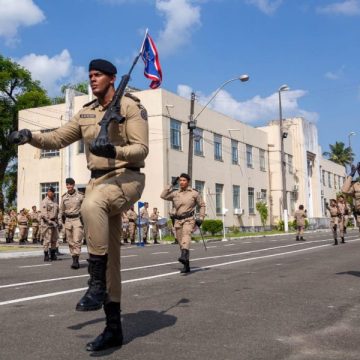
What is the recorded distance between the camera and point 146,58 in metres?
22.1

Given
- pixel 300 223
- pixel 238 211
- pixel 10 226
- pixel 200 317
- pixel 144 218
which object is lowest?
pixel 200 317

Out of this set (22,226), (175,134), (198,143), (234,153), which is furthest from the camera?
(234,153)

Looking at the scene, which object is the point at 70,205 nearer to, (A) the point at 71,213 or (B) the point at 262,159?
(A) the point at 71,213

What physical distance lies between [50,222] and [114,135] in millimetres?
10633

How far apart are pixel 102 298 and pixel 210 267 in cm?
757

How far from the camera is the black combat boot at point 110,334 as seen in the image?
4023 millimetres

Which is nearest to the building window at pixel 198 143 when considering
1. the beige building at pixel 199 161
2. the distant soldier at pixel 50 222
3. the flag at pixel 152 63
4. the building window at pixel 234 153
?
the beige building at pixel 199 161

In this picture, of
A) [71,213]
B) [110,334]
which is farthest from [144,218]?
[110,334]

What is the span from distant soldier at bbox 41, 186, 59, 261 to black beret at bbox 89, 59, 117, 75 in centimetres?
1063

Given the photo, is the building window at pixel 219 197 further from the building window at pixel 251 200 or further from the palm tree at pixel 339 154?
the palm tree at pixel 339 154

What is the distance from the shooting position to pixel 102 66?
4219 mm

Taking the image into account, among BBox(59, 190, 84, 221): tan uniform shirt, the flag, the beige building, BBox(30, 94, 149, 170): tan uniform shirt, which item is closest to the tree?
the beige building

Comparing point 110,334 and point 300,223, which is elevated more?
point 300,223

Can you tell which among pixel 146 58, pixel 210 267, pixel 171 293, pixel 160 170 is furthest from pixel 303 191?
pixel 171 293
